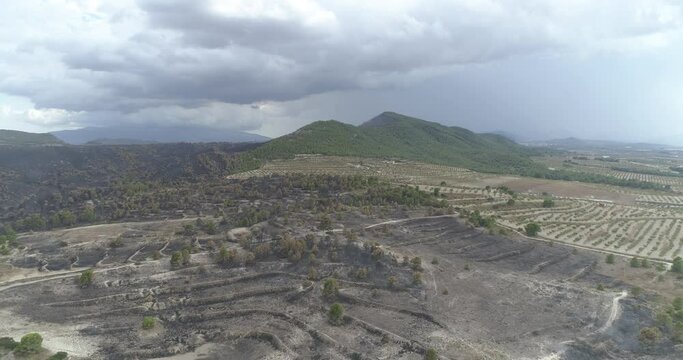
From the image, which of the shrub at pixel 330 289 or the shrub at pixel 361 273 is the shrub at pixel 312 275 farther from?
the shrub at pixel 361 273

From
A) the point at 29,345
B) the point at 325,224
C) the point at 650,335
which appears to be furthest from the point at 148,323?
the point at 650,335

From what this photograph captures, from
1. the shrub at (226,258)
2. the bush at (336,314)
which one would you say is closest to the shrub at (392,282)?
the bush at (336,314)

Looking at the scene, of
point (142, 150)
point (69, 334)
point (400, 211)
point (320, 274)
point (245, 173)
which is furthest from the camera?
point (142, 150)

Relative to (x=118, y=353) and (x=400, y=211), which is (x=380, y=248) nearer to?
(x=400, y=211)

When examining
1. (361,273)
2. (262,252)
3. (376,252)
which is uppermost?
(376,252)

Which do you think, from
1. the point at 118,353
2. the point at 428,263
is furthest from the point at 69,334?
the point at 428,263

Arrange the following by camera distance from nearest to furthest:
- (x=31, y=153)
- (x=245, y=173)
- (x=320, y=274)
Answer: (x=320, y=274) → (x=245, y=173) → (x=31, y=153)

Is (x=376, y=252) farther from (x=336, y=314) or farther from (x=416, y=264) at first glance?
(x=336, y=314)
